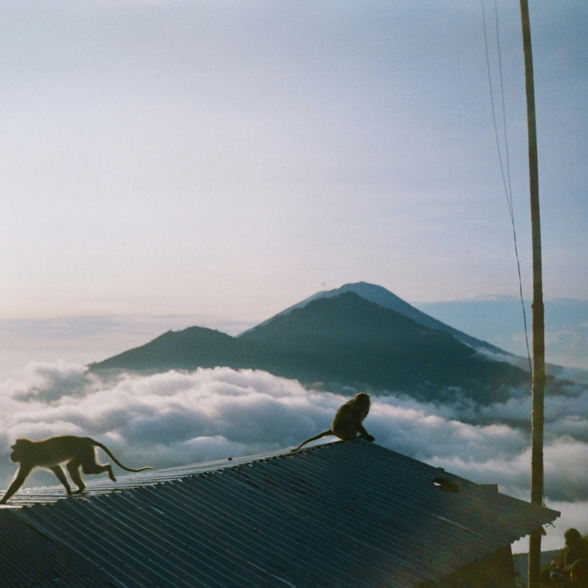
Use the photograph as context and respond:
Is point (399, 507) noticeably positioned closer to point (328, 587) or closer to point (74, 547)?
point (328, 587)

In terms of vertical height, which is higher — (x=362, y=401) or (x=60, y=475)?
(x=362, y=401)

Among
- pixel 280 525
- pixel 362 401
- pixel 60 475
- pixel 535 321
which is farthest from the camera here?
pixel 535 321

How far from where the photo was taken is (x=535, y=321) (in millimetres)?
17141

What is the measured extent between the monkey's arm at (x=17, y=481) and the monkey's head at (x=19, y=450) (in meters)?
0.18

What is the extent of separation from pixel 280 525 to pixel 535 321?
1044 cm

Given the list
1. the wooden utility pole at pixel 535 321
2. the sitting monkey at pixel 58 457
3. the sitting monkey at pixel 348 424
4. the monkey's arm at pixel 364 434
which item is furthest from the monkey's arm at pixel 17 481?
the wooden utility pole at pixel 535 321

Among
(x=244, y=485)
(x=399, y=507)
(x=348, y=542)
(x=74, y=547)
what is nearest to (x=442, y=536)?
(x=399, y=507)

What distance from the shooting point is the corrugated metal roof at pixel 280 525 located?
880 centimetres

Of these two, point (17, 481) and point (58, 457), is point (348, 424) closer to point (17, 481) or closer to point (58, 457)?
point (58, 457)

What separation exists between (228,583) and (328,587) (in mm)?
1485

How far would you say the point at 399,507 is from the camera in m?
12.2

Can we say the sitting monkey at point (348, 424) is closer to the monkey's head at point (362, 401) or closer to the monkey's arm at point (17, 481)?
the monkey's head at point (362, 401)

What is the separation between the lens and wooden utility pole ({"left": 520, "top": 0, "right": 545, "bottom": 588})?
16.6 meters

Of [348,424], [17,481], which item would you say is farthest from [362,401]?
[17,481]
